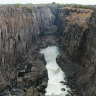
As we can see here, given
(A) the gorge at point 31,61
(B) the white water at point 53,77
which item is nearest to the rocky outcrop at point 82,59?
(A) the gorge at point 31,61

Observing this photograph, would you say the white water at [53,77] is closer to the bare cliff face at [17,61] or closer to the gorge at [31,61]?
the gorge at [31,61]

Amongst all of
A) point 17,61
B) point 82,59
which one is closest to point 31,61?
point 17,61

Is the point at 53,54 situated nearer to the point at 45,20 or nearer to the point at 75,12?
the point at 75,12

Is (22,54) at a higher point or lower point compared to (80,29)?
lower

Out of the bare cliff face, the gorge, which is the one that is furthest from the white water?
the bare cliff face

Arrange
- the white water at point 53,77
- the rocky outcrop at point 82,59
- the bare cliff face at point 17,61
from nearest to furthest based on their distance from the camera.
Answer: the rocky outcrop at point 82,59 → the bare cliff face at point 17,61 → the white water at point 53,77

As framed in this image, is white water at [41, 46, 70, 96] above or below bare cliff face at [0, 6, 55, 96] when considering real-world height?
below

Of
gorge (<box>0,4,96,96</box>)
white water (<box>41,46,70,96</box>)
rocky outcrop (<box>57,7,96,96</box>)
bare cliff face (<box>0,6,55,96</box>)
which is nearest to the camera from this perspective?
rocky outcrop (<box>57,7,96,96</box>)

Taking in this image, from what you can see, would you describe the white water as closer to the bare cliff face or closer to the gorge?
the gorge

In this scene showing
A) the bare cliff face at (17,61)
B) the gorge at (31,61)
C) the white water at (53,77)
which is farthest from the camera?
the white water at (53,77)

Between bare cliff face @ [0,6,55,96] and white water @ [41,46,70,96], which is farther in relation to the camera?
white water @ [41,46,70,96]

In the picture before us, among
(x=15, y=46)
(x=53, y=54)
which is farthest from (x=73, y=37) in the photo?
(x=15, y=46)
